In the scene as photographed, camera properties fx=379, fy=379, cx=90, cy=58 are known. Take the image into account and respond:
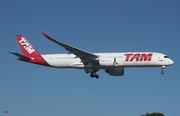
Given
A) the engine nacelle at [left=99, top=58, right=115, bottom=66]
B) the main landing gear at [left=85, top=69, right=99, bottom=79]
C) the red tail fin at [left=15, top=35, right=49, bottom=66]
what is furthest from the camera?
the red tail fin at [left=15, top=35, right=49, bottom=66]

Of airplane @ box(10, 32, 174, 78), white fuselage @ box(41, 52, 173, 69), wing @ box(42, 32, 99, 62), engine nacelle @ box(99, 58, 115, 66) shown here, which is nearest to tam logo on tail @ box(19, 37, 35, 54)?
airplane @ box(10, 32, 174, 78)

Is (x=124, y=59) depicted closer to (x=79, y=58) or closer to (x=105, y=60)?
(x=105, y=60)

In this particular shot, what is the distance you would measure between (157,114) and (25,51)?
108 ft

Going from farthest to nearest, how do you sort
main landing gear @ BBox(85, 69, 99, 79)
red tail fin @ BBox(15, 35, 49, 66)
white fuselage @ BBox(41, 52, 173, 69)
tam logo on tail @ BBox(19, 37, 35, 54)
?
tam logo on tail @ BBox(19, 37, 35, 54)
red tail fin @ BBox(15, 35, 49, 66)
main landing gear @ BBox(85, 69, 99, 79)
white fuselage @ BBox(41, 52, 173, 69)

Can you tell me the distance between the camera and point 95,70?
5653 cm

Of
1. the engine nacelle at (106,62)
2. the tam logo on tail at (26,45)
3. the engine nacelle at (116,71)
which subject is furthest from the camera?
the tam logo on tail at (26,45)

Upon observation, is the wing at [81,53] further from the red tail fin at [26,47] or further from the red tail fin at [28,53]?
the red tail fin at [26,47]

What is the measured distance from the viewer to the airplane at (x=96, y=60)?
52438 mm

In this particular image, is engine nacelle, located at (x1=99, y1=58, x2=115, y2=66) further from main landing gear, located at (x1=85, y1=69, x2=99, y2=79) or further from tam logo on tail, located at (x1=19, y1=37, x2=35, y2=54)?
tam logo on tail, located at (x1=19, y1=37, x2=35, y2=54)

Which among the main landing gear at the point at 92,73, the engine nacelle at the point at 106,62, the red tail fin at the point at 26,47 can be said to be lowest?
the main landing gear at the point at 92,73

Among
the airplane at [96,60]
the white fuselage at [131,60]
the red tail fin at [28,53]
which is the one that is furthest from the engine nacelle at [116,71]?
the red tail fin at [28,53]

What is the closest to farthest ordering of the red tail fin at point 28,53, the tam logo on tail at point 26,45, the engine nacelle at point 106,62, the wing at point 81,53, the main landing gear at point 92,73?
the wing at point 81,53, the engine nacelle at point 106,62, the main landing gear at point 92,73, the red tail fin at point 28,53, the tam logo on tail at point 26,45

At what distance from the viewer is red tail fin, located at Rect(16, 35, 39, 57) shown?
59.2m

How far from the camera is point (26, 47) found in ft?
199
